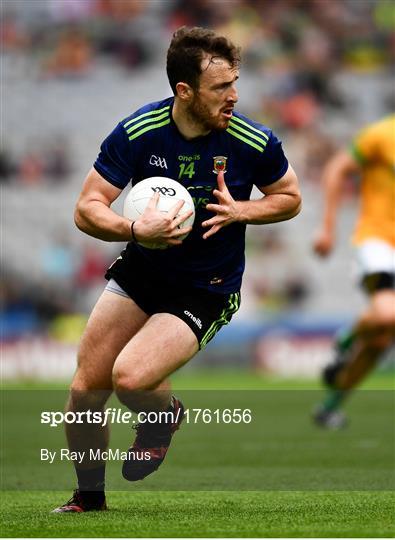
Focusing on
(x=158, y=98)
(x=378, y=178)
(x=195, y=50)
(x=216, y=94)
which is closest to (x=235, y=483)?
(x=216, y=94)

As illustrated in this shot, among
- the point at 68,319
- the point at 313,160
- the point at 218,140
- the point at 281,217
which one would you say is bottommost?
the point at 68,319

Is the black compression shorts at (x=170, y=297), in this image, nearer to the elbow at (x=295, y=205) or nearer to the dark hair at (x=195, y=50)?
the elbow at (x=295, y=205)

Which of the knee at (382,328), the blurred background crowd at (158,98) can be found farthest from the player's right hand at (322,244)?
the blurred background crowd at (158,98)

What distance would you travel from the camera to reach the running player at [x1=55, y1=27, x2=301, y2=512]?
6004mm

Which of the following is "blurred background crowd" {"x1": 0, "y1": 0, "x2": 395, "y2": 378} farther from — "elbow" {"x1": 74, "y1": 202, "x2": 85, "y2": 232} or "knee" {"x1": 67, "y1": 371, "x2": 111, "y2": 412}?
"elbow" {"x1": 74, "y1": 202, "x2": 85, "y2": 232}

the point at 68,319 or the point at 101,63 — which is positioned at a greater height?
the point at 101,63

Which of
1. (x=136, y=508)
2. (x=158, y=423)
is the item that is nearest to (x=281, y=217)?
(x=158, y=423)

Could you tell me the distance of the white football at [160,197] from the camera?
234 inches

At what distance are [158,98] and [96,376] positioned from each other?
70.6 ft

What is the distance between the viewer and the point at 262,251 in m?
23.9

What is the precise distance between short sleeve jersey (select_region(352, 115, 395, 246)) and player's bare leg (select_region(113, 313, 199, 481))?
188 inches

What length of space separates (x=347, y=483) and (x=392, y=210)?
3849 millimetres

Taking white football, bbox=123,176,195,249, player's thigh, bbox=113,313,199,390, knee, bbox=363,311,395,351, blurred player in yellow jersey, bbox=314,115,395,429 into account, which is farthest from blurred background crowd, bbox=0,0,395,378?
white football, bbox=123,176,195,249

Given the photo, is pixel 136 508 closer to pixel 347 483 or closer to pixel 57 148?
pixel 347 483
